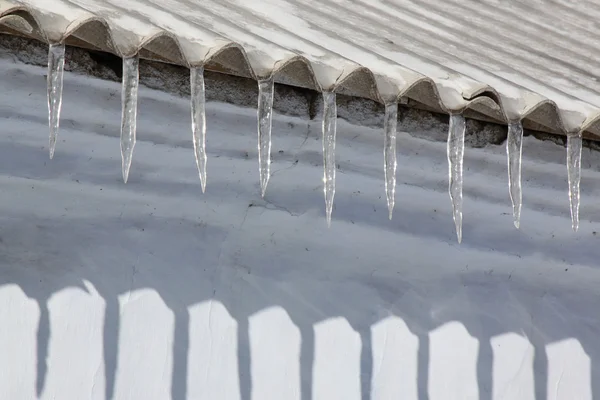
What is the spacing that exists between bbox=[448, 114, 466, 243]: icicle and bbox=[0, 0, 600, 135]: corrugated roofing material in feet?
0.17

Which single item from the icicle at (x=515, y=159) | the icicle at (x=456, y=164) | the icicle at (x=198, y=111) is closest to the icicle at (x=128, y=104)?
the icicle at (x=198, y=111)

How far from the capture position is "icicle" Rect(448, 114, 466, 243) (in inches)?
85.9

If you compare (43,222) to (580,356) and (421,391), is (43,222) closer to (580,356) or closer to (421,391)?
(421,391)

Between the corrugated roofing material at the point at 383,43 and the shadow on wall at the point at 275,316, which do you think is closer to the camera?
the corrugated roofing material at the point at 383,43

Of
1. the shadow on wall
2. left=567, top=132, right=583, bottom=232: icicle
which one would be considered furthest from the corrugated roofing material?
the shadow on wall

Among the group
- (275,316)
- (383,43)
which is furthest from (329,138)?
(275,316)

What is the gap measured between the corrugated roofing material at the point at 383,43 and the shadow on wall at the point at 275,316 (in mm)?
466

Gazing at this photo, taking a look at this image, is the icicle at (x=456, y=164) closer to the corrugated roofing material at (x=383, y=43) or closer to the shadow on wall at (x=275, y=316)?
the corrugated roofing material at (x=383, y=43)

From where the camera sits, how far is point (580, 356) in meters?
2.62

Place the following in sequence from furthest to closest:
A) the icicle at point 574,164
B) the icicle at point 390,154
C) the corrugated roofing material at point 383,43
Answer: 1. the icicle at point 574,164
2. the icicle at point 390,154
3. the corrugated roofing material at point 383,43

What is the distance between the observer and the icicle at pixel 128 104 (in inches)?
73.7

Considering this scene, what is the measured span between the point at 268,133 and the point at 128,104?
0.29 metres

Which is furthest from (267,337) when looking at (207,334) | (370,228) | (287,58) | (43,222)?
(287,58)

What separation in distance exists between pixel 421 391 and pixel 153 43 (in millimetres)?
1115
